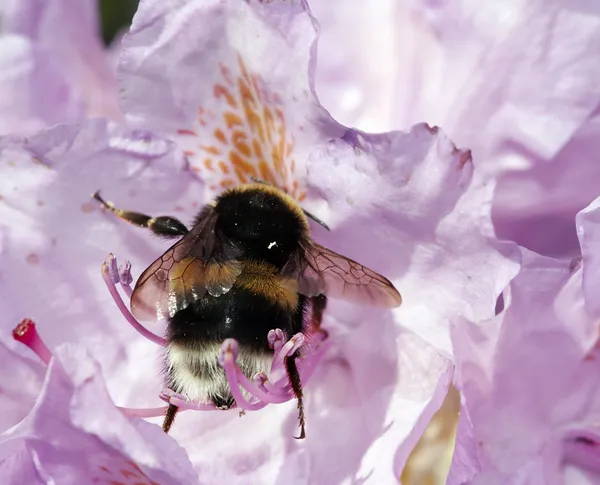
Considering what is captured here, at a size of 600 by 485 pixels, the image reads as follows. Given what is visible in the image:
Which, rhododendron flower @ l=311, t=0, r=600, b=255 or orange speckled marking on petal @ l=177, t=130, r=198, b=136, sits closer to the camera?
rhododendron flower @ l=311, t=0, r=600, b=255

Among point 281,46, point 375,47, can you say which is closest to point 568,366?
point 281,46

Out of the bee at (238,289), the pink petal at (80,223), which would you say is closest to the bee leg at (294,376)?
the bee at (238,289)

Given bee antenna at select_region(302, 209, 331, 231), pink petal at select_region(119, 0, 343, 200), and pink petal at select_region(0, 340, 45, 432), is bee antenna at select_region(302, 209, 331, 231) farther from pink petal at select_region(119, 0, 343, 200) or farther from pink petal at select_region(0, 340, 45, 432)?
pink petal at select_region(0, 340, 45, 432)

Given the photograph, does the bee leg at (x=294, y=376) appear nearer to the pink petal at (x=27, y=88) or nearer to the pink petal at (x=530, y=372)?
the pink petal at (x=530, y=372)

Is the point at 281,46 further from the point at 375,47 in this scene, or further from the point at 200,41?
the point at 375,47

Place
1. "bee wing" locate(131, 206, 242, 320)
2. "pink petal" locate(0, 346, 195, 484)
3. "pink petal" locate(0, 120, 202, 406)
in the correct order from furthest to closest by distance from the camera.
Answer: "pink petal" locate(0, 120, 202, 406)
"bee wing" locate(131, 206, 242, 320)
"pink petal" locate(0, 346, 195, 484)

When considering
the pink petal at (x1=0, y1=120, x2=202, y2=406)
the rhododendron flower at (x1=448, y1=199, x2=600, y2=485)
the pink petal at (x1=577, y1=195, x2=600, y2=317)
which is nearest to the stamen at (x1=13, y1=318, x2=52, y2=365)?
the pink petal at (x1=0, y1=120, x2=202, y2=406)

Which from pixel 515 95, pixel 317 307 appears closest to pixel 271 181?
pixel 317 307
